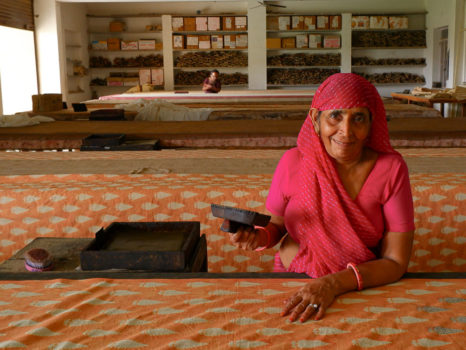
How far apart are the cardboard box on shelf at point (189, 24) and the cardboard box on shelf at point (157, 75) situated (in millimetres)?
937

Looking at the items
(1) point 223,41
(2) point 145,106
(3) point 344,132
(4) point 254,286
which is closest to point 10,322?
(4) point 254,286

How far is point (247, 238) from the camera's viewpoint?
1.47m

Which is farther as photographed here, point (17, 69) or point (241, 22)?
point (241, 22)

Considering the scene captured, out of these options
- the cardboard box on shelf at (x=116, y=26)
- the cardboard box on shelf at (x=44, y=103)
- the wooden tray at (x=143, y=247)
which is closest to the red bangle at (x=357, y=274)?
the wooden tray at (x=143, y=247)

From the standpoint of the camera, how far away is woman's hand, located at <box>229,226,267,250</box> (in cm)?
144

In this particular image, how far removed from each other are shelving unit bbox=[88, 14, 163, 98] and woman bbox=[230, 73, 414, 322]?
361 inches

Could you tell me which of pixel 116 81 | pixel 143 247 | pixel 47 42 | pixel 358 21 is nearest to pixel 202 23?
pixel 116 81

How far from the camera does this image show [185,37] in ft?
33.2

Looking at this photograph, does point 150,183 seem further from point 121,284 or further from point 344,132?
point 344,132

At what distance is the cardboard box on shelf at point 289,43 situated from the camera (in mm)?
10000

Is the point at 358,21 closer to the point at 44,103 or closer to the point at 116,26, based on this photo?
the point at 116,26

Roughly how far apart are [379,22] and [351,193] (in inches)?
363

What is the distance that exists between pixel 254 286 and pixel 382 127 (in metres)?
0.55

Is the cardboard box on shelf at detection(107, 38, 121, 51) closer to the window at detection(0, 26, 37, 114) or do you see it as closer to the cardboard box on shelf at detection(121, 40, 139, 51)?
the cardboard box on shelf at detection(121, 40, 139, 51)
